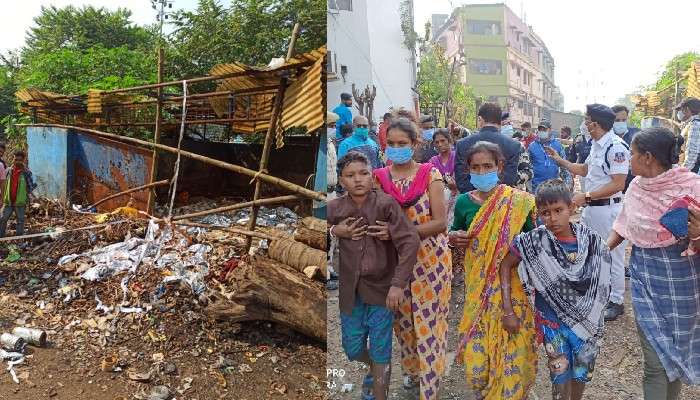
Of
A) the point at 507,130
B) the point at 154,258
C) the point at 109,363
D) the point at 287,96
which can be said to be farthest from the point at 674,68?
the point at 154,258

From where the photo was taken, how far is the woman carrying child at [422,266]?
5.88 feet

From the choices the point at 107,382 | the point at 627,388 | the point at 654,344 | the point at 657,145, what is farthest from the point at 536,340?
the point at 107,382

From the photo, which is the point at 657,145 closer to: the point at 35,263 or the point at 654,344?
the point at 654,344

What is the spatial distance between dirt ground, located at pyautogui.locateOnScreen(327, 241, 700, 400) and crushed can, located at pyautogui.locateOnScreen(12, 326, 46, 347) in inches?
67.8

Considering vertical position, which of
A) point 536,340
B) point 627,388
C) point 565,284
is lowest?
point 627,388

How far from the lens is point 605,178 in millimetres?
2545

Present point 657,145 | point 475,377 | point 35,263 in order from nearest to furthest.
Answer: point 657,145 < point 475,377 < point 35,263

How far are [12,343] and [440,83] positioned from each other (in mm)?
2661

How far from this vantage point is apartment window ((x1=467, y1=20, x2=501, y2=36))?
2.08m

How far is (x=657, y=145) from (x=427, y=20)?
2.99 feet

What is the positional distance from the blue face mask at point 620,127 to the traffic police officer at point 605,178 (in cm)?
8

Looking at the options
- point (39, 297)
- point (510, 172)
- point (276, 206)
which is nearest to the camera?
point (510, 172)

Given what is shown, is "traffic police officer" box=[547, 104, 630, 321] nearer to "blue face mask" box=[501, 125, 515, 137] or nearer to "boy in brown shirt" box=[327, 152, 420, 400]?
"blue face mask" box=[501, 125, 515, 137]

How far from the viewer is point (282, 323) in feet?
9.19
